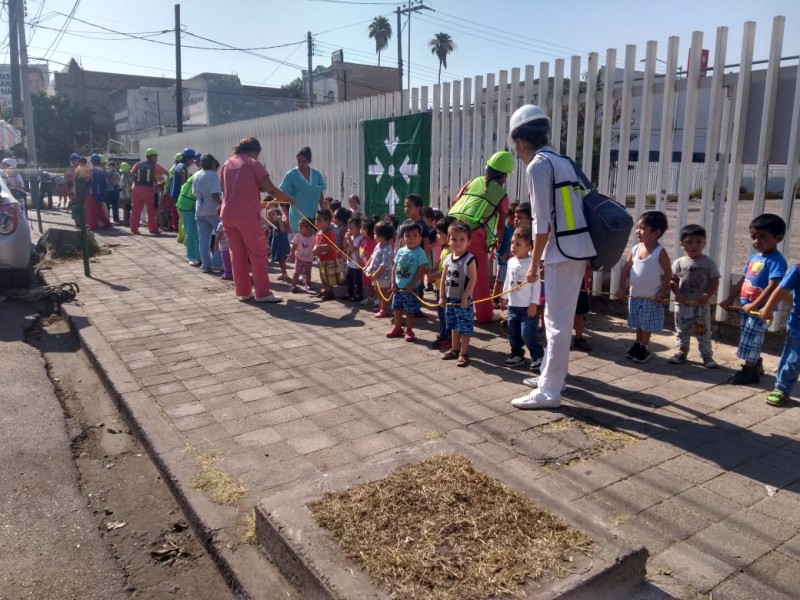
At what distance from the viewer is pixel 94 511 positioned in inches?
137

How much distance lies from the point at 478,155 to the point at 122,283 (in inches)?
214

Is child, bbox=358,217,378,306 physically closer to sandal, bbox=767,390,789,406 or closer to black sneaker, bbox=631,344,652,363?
black sneaker, bbox=631,344,652,363

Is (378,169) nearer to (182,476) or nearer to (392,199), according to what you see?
(392,199)

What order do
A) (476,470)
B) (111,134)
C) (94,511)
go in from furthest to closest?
(111,134), (94,511), (476,470)

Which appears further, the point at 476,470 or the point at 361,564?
the point at 476,470

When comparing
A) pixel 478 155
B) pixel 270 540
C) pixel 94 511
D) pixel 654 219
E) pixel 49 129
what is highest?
pixel 49 129

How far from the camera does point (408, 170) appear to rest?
9141 mm

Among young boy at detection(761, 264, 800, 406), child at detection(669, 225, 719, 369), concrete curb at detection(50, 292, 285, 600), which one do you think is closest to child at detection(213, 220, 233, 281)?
concrete curb at detection(50, 292, 285, 600)

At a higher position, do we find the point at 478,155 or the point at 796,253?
the point at 478,155

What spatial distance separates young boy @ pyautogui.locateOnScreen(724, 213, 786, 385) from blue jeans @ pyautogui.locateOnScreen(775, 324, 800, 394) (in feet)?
0.92

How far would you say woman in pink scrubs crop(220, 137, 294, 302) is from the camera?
7680 millimetres

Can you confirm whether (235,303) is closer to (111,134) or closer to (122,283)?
(122,283)

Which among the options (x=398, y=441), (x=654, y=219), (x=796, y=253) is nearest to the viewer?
(x=398, y=441)

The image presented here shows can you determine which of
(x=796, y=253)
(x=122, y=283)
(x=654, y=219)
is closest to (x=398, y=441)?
(x=654, y=219)
